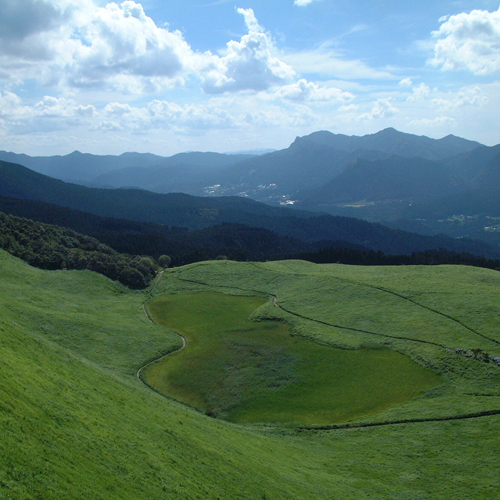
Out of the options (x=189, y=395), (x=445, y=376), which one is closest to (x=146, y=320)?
(x=189, y=395)

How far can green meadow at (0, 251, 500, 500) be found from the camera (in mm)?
22719

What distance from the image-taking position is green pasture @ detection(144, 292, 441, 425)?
149ft

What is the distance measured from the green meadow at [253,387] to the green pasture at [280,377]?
9.3 inches

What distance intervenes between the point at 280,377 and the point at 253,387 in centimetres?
391

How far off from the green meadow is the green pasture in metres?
0.24

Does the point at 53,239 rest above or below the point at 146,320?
above

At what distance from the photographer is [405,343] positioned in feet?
183

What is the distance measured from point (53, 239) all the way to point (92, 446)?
9644cm

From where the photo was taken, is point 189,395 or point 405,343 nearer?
point 189,395

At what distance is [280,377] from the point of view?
2031 inches

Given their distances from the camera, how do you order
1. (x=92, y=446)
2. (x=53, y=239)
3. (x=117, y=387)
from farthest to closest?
(x=53, y=239) → (x=117, y=387) → (x=92, y=446)

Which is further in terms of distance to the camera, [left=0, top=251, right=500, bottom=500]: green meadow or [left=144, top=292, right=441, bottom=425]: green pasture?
[left=144, top=292, right=441, bottom=425]: green pasture

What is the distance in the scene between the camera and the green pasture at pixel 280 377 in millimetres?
45375

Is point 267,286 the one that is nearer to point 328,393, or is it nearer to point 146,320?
point 146,320
